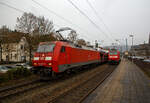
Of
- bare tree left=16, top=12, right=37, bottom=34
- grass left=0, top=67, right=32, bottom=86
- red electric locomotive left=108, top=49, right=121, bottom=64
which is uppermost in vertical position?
bare tree left=16, top=12, right=37, bottom=34

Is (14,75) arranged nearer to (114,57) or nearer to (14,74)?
(14,74)

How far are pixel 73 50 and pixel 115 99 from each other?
6.79 meters

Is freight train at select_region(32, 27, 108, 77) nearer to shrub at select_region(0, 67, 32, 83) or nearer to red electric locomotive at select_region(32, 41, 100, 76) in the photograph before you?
red electric locomotive at select_region(32, 41, 100, 76)

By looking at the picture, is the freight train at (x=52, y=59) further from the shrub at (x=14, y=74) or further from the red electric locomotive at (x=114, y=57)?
the red electric locomotive at (x=114, y=57)

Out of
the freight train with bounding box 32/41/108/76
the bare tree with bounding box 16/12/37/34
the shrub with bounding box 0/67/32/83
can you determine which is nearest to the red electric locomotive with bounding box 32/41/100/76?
the freight train with bounding box 32/41/108/76

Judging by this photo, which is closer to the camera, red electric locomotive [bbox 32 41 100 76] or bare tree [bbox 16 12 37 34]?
red electric locomotive [bbox 32 41 100 76]

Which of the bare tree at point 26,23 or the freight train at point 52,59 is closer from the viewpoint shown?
the freight train at point 52,59

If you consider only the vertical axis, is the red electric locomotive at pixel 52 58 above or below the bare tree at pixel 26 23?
below

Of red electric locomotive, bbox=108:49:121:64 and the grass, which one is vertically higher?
red electric locomotive, bbox=108:49:121:64

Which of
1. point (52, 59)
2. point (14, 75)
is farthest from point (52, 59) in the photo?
point (14, 75)

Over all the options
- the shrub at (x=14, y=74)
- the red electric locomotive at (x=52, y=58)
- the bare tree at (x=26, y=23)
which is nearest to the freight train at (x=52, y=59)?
the red electric locomotive at (x=52, y=58)

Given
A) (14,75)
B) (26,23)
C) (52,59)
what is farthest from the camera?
(26,23)

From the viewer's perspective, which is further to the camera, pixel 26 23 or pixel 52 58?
pixel 26 23

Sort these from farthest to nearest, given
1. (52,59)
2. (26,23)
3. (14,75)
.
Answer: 1. (26,23)
2. (14,75)
3. (52,59)
